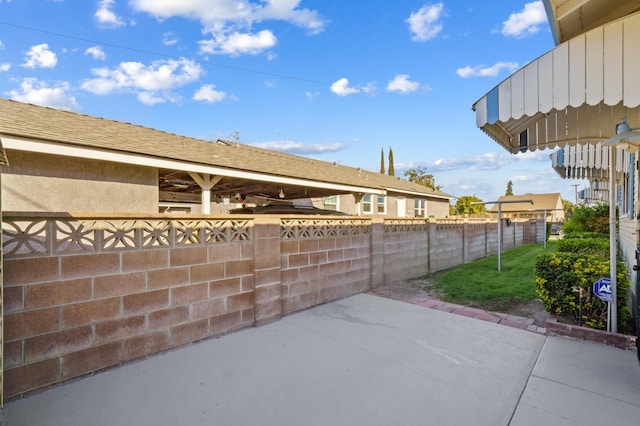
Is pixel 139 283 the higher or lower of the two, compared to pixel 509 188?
lower

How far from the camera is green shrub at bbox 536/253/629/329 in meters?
4.21

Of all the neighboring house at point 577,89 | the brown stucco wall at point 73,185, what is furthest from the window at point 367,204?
the neighboring house at point 577,89

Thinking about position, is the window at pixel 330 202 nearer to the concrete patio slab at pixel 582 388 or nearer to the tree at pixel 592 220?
the tree at pixel 592 220

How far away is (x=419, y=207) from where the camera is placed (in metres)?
22.1

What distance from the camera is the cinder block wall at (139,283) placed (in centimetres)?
299

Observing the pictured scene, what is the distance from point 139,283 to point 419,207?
20544mm

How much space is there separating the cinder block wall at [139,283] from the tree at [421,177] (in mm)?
34564

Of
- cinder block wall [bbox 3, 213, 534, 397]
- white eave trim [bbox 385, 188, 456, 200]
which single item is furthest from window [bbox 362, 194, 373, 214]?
cinder block wall [bbox 3, 213, 534, 397]

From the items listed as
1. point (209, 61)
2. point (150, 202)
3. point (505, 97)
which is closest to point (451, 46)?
point (209, 61)

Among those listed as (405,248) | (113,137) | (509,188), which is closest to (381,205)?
(405,248)

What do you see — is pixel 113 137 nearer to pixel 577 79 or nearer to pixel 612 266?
pixel 577 79

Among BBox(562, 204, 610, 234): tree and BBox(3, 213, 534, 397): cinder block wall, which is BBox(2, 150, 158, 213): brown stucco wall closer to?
BBox(3, 213, 534, 397): cinder block wall

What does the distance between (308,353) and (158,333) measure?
185 centimetres

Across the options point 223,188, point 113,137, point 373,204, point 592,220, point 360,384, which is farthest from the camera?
point 373,204
